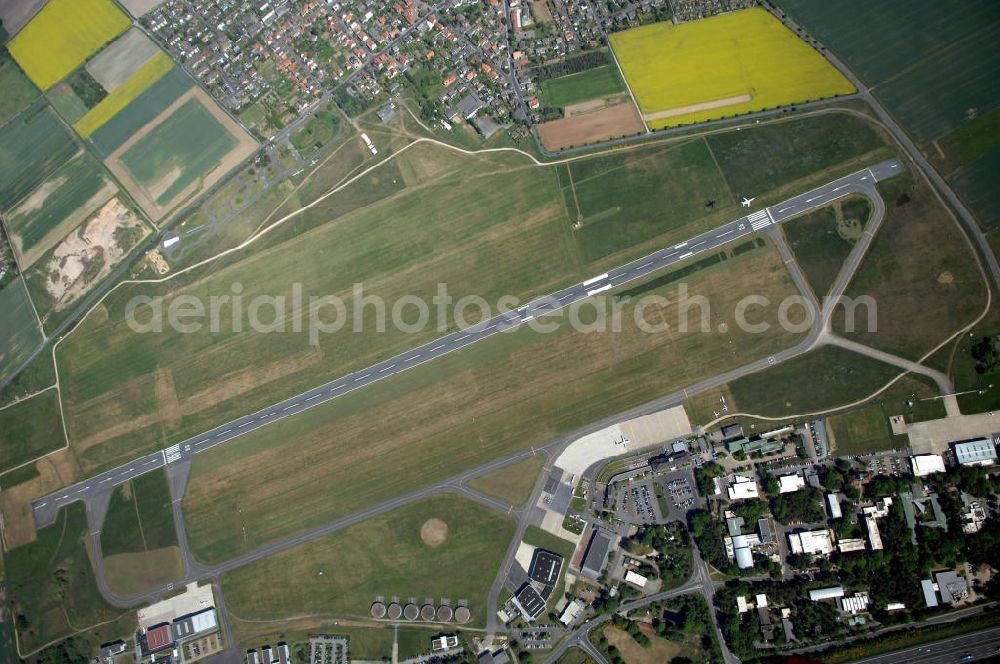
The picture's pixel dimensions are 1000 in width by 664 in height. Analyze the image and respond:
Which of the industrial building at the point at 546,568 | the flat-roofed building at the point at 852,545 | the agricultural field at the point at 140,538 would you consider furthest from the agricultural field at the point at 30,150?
the flat-roofed building at the point at 852,545

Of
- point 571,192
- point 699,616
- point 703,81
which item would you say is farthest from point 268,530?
point 703,81

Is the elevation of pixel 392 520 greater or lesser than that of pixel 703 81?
lesser

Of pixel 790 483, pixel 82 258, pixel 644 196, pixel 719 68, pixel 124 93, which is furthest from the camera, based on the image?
pixel 124 93

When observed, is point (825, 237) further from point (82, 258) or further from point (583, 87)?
point (82, 258)

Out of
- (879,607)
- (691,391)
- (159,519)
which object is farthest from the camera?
(159,519)

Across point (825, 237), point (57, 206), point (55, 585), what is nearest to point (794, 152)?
point (825, 237)

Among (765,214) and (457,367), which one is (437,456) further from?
(765,214)
